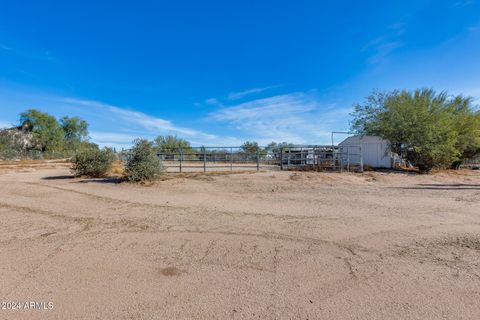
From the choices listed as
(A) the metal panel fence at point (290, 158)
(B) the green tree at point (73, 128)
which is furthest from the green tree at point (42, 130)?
(A) the metal panel fence at point (290, 158)

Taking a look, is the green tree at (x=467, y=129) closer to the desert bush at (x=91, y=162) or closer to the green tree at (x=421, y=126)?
the green tree at (x=421, y=126)

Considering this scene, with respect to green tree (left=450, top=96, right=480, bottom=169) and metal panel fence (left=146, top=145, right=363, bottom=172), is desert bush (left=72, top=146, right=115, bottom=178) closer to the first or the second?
metal panel fence (left=146, top=145, right=363, bottom=172)

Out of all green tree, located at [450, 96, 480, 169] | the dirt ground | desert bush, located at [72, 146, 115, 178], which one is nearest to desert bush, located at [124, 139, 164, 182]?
desert bush, located at [72, 146, 115, 178]

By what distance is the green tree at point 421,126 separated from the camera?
18.5 metres

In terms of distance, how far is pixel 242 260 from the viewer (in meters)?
3.87

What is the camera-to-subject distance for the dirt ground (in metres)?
2.72

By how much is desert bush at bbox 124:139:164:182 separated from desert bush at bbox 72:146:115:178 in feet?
10.00

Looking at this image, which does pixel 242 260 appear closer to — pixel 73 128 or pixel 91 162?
pixel 91 162

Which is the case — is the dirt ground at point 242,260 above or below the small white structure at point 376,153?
below

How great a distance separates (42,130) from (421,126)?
7092cm

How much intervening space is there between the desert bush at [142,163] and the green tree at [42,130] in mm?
58388

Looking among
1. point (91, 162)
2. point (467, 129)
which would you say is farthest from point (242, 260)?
point (467, 129)

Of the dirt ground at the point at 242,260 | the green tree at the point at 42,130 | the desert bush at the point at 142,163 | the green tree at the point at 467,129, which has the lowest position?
the dirt ground at the point at 242,260

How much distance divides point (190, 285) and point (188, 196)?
647 cm
